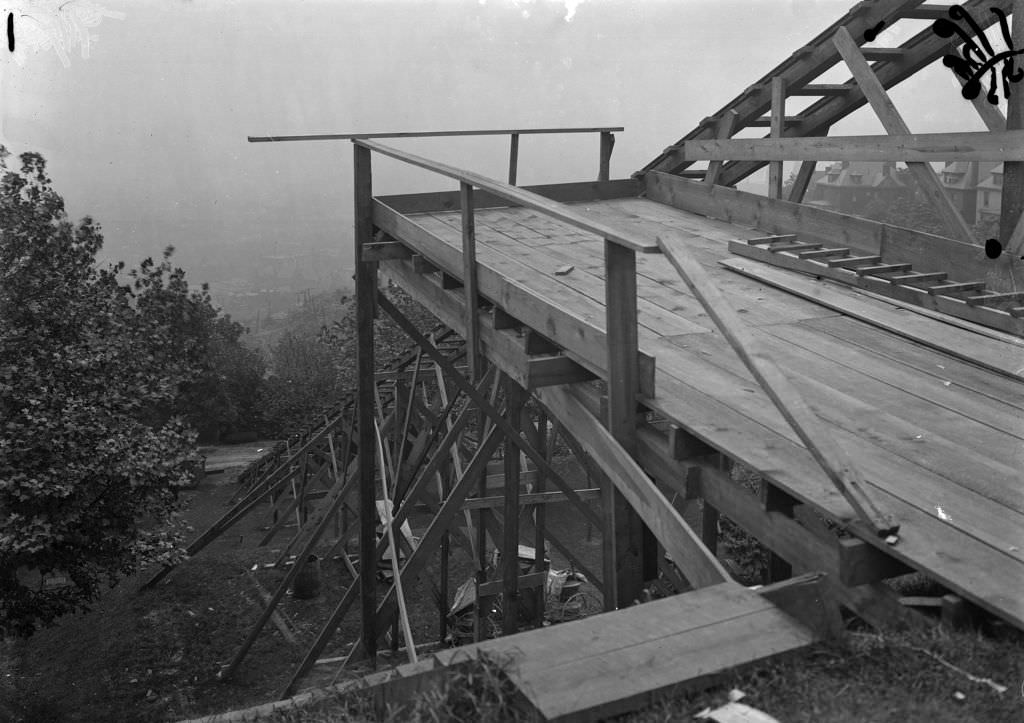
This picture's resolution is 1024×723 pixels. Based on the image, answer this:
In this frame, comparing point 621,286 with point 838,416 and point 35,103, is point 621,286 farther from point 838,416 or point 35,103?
point 35,103

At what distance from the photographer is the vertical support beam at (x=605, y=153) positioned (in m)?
8.78

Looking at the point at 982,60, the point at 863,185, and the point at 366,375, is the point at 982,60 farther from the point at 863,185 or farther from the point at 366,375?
the point at 863,185

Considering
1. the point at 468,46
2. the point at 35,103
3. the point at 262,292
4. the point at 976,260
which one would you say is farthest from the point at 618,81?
the point at 976,260

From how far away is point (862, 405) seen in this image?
3777 mm

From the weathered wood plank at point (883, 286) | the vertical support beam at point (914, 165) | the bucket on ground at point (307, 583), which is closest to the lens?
the weathered wood plank at point (883, 286)

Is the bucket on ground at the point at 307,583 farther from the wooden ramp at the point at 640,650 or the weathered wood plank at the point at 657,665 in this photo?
the weathered wood plank at the point at 657,665

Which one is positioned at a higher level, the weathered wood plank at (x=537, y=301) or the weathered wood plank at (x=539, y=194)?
the weathered wood plank at (x=539, y=194)

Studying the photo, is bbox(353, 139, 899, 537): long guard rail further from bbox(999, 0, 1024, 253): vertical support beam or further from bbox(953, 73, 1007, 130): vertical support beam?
bbox(953, 73, 1007, 130): vertical support beam

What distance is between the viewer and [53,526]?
11.2 metres

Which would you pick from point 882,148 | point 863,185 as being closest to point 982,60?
point 882,148

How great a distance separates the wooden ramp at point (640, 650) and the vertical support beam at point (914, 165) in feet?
14.1

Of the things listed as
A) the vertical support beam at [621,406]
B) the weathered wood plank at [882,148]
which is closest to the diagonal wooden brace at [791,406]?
the vertical support beam at [621,406]

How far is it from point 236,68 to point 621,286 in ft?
416

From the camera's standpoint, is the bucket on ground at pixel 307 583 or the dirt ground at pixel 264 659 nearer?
the dirt ground at pixel 264 659
